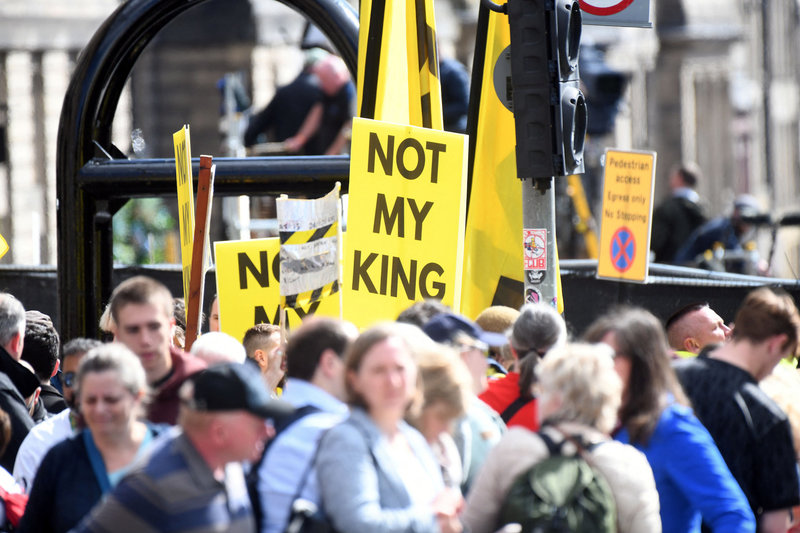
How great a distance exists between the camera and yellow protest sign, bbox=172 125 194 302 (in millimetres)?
7547

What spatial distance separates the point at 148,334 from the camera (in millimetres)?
5523

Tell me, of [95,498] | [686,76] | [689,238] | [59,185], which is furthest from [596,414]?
[686,76]

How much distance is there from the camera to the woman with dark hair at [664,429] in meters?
5.21

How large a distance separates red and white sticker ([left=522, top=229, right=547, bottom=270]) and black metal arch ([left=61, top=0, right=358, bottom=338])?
1060mm

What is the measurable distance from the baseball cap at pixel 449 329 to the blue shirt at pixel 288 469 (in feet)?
3.04

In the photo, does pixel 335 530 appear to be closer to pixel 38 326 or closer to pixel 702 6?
pixel 38 326

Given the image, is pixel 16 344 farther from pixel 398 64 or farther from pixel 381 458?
pixel 381 458

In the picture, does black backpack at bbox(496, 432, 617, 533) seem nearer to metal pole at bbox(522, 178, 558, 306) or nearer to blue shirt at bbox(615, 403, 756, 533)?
blue shirt at bbox(615, 403, 756, 533)

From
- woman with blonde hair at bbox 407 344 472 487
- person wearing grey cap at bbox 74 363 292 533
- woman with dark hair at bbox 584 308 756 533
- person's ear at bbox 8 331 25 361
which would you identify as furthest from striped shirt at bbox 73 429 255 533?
person's ear at bbox 8 331 25 361

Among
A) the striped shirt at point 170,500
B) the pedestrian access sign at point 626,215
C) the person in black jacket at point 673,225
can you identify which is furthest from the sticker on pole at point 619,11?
the person in black jacket at point 673,225

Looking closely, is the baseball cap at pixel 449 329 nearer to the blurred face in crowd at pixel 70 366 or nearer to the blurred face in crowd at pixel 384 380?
the blurred face in crowd at pixel 384 380

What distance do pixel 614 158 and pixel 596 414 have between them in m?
5.53

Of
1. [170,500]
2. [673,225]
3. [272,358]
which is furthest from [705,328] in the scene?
[673,225]

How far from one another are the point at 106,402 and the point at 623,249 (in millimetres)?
5706
